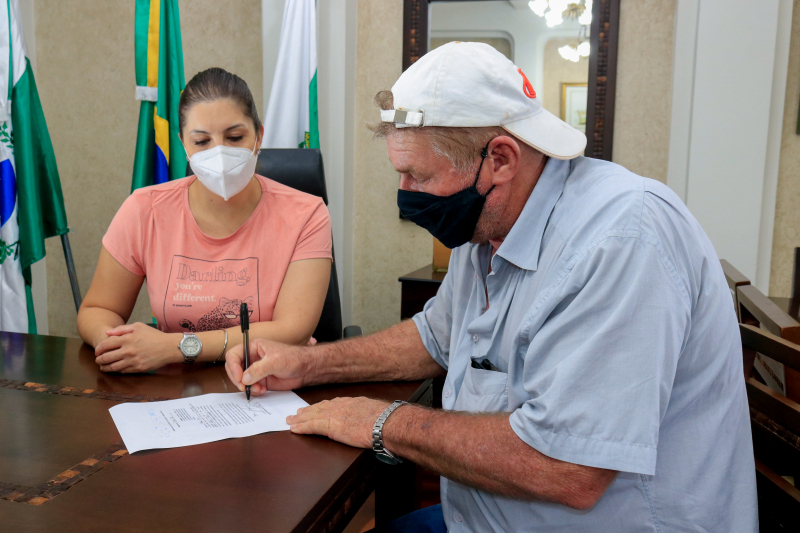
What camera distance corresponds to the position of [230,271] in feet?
5.06

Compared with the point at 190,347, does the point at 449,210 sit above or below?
above

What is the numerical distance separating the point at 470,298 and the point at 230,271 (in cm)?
72

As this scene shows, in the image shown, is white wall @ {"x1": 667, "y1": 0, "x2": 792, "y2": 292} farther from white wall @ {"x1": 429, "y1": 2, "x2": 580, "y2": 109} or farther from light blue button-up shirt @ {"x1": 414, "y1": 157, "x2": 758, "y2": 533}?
light blue button-up shirt @ {"x1": 414, "y1": 157, "x2": 758, "y2": 533}

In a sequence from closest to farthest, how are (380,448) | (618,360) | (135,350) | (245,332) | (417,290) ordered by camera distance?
(618,360) < (380,448) < (245,332) < (135,350) < (417,290)

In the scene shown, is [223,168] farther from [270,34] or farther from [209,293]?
[270,34]

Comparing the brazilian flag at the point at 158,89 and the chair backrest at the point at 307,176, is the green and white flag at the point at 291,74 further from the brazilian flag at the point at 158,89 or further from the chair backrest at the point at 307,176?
the chair backrest at the point at 307,176

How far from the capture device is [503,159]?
37.1 inches

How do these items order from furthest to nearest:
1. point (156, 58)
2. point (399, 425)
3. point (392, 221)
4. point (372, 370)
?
1. point (392, 221)
2. point (156, 58)
3. point (372, 370)
4. point (399, 425)

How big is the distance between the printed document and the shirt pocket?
286 millimetres

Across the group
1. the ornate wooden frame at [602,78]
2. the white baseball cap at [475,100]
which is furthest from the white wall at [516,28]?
the white baseball cap at [475,100]

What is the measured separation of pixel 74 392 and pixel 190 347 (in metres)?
0.24

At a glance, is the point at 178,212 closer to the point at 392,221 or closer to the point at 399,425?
the point at 399,425

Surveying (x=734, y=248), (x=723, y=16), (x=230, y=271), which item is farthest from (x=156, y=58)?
(x=734, y=248)

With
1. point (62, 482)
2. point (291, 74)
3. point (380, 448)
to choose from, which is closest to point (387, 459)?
point (380, 448)
